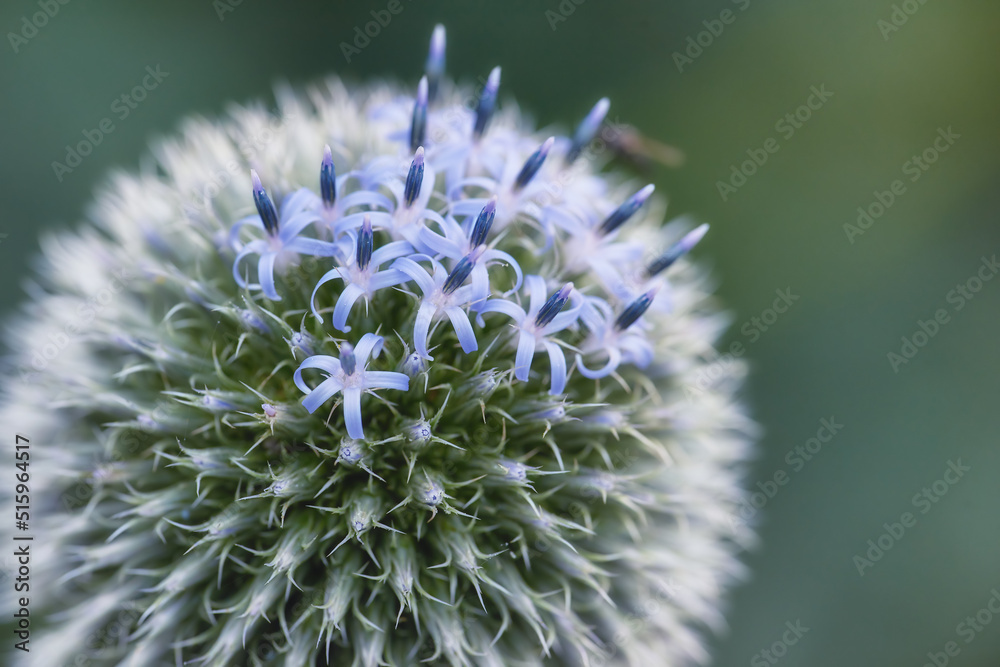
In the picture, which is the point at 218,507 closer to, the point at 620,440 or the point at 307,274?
the point at 307,274

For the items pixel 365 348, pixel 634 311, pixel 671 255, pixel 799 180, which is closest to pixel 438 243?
pixel 365 348

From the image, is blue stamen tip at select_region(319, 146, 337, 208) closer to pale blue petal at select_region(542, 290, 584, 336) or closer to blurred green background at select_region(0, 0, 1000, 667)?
pale blue petal at select_region(542, 290, 584, 336)

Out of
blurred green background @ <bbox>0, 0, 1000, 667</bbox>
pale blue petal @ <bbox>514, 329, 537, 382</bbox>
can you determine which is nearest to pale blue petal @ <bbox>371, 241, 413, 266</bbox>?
pale blue petal @ <bbox>514, 329, 537, 382</bbox>

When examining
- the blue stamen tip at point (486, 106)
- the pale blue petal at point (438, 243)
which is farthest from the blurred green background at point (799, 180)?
→ the pale blue petal at point (438, 243)

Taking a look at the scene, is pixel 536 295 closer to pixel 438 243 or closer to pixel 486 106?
pixel 438 243

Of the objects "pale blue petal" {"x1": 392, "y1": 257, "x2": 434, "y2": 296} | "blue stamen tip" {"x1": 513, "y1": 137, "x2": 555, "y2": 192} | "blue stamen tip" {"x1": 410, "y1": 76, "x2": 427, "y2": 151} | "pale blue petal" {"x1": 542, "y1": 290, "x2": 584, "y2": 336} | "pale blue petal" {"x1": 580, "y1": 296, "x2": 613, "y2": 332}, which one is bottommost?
"pale blue petal" {"x1": 392, "y1": 257, "x2": 434, "y2": 296}

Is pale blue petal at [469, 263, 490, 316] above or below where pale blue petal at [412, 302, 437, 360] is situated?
above

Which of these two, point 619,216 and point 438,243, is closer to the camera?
point 438,243
